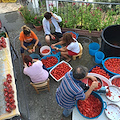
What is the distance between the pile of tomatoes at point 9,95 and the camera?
2.05 meters

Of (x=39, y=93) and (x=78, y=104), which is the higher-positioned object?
(x=78, y=104)

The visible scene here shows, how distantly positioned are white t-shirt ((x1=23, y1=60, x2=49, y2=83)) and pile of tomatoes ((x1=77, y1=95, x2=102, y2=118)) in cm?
96

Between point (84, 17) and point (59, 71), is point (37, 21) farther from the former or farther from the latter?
point (59, 71)

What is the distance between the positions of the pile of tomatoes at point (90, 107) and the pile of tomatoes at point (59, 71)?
46.6 inches

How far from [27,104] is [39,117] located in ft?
1.48

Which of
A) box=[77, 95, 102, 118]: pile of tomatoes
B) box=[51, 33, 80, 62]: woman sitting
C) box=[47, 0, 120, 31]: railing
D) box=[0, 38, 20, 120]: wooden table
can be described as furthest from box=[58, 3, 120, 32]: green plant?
box=[77, 95, 102, 118]: pile of tomatoes

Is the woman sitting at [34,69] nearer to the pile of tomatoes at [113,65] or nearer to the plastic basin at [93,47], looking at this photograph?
the pile of tomatoes at [113,65]

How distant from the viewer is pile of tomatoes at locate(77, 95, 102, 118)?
80.2 inches

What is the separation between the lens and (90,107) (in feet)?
6.91

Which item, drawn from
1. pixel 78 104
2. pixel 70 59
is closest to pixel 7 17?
pixel 70 59

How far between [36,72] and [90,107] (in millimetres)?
1212

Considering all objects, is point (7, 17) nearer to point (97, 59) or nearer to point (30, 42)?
point (30, 42)

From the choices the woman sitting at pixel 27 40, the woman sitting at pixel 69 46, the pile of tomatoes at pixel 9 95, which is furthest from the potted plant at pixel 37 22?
the pile of tomatoes at pixel 9 95

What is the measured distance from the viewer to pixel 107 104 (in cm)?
218
